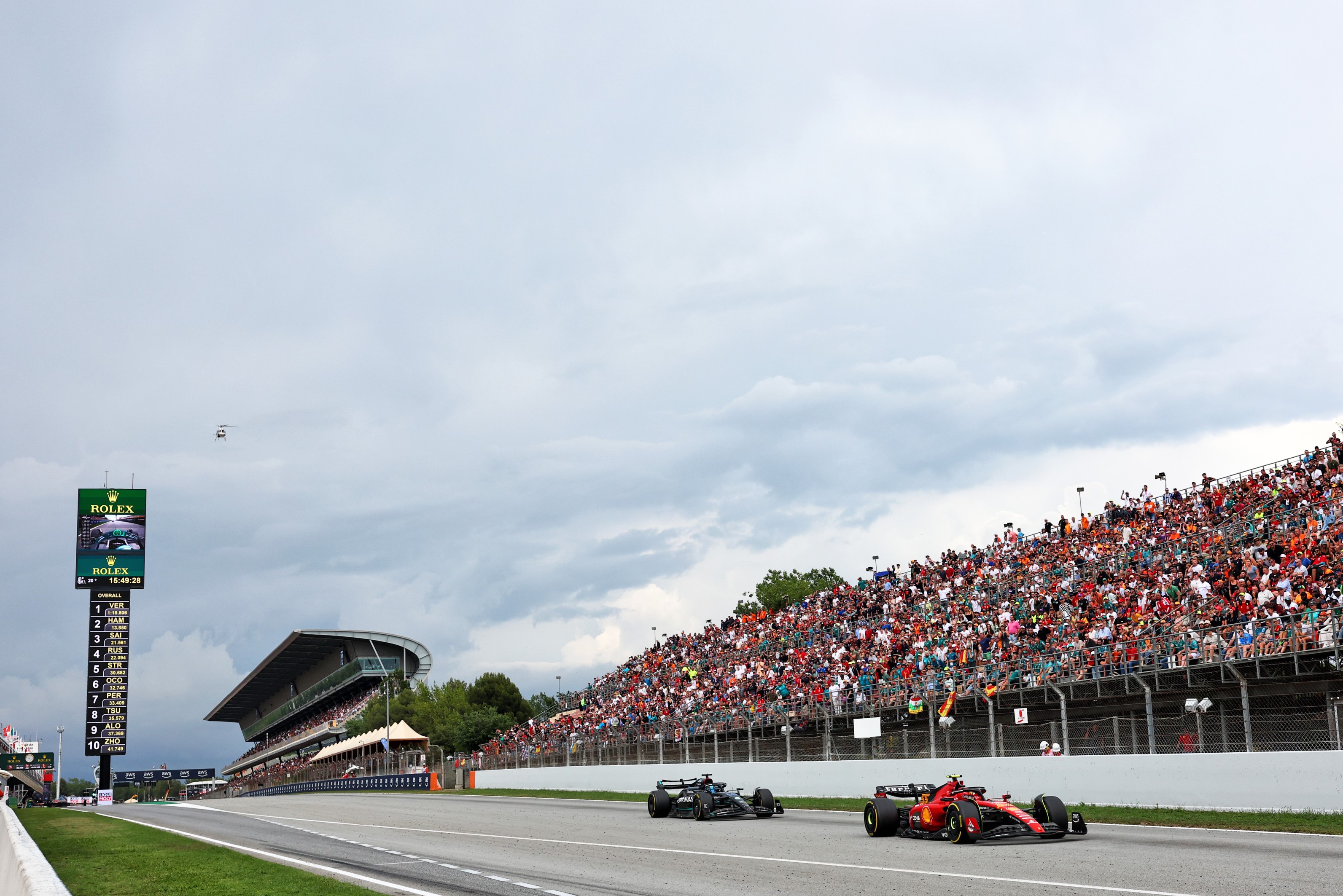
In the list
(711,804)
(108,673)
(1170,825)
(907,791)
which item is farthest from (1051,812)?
(108,673)

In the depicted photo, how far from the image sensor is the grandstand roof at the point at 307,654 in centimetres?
10750

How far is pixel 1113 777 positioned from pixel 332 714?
339 feet

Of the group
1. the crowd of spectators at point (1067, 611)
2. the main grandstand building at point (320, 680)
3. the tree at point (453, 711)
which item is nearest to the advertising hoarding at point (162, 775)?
the main grandstand building at point (320, 680)

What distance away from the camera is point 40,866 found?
803cm

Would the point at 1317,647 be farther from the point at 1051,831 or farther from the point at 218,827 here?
the point at 218,827

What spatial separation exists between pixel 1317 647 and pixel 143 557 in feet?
254

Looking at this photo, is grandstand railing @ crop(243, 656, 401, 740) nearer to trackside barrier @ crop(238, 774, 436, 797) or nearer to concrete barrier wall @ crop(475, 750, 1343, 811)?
trackside barrier @ crop(238, 774, 436, 797)

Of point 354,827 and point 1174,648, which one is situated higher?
point 1174,648

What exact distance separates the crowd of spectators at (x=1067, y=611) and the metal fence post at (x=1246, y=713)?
799 millimetres

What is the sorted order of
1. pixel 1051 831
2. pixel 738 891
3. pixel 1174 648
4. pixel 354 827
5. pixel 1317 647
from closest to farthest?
pixel 738 891 < pixel 1051 831 < pixel 1317 647 < pixel 1174 648 < pixel 354 827

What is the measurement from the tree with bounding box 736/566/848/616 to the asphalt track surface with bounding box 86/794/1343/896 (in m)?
69.3

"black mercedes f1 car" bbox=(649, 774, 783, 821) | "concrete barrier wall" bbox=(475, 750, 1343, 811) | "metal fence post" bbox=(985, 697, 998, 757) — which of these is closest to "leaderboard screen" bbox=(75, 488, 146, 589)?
"concrete barrier wall" bbox=(475, 750, 1343, 811)

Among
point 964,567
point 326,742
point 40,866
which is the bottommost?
point 326,742

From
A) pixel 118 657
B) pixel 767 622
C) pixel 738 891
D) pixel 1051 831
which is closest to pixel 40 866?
pixel 738 891
